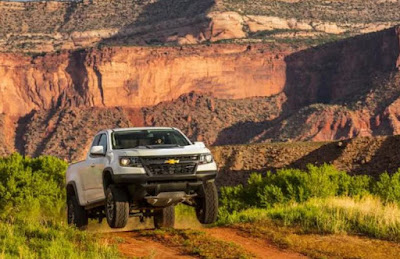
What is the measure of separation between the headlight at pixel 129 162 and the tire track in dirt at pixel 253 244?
7.55 ft

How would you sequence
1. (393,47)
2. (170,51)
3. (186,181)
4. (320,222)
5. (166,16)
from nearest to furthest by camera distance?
(186,181) → (320,222) → (393,47) → (170,51) → (166,16)

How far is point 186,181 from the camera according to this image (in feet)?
53.5

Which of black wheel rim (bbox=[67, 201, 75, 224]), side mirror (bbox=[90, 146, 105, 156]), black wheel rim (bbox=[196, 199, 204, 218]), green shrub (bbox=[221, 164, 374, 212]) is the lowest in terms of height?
green shrub (bbox=[221, 164, 374, 212])

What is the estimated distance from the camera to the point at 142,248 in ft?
51.8

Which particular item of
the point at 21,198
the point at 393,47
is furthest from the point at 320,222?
the point at 393,47

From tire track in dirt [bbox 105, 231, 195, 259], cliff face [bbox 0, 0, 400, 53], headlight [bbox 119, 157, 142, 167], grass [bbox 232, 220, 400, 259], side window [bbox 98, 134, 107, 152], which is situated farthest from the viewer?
cliff face [bbox 0, 0, 400, 53]

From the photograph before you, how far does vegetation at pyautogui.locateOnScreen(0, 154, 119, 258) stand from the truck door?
0.91 meters

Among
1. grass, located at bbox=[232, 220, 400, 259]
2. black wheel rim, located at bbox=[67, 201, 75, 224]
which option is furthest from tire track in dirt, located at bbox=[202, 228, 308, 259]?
black wheel rim, located at bbox=[67, 201, 75, 224]

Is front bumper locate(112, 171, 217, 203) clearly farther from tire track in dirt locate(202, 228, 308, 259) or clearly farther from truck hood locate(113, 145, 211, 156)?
tire track in dirt locate(202, 228, 308, 259)

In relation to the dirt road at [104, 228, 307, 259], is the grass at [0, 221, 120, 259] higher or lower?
higher

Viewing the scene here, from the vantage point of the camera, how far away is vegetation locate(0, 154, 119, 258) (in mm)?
14391

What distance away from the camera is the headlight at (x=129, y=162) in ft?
53.3

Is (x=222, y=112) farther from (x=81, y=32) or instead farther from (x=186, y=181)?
(x=186, y=181)

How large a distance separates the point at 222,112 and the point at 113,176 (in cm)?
12367
